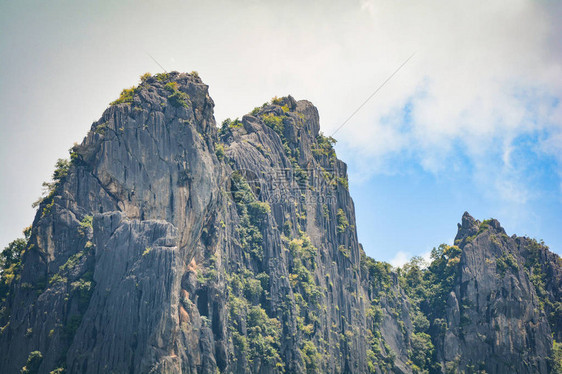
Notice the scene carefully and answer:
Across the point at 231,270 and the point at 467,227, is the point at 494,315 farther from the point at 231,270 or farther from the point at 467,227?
the point at 231,270

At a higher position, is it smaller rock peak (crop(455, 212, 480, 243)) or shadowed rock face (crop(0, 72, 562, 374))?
smaller rock peak (crop(455, 212, 480, 243))

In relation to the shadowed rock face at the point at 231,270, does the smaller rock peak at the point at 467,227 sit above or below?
above

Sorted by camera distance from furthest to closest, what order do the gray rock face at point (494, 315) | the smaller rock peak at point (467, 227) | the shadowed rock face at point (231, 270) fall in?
the smaller rock peak at point (467, 227) → the gray rock face at point (494, 315) → the shadowed rock face at point (231, 270)

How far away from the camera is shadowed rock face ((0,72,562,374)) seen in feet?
159

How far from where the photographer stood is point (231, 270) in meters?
63.0

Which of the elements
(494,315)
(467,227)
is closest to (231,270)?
(494,315)

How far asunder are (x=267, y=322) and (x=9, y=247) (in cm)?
2528

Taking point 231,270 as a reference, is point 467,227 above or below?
above

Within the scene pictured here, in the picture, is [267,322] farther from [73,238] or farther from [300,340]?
[73,238]

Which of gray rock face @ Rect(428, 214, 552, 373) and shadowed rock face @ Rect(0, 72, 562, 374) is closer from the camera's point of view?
shadowed rock face @ Rect(0, 72, 562, 374)

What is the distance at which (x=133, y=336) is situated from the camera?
47.2m

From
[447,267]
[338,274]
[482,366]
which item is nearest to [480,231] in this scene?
[447,267]

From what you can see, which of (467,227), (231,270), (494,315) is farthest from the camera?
(467,227)

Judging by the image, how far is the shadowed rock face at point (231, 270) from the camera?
48.5 metres
